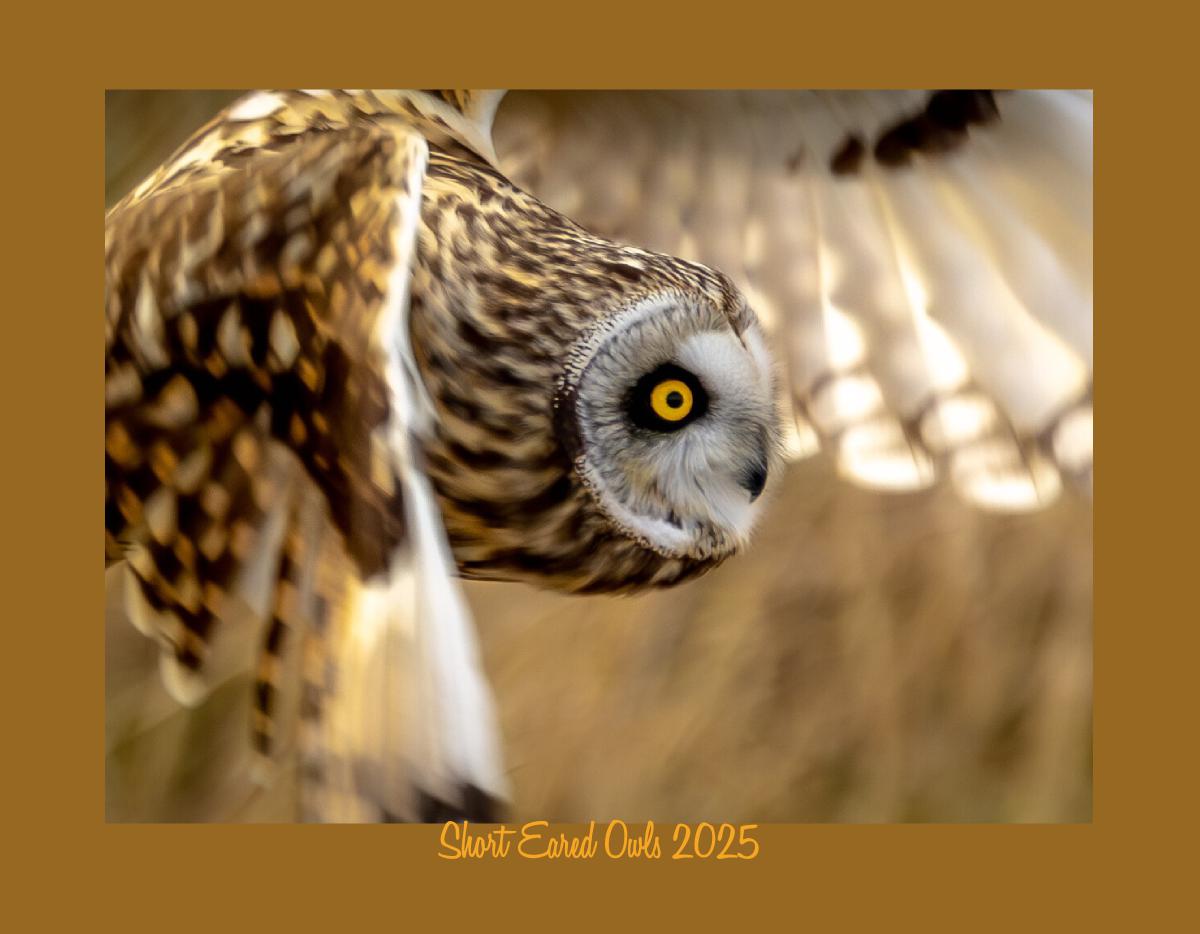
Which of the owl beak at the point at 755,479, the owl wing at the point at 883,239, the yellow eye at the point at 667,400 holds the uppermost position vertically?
the owl wing at the point at 883,239

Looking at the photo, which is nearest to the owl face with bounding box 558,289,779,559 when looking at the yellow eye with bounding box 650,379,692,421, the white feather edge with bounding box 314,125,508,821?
the yellow eye with bounding box 650,379,692,421

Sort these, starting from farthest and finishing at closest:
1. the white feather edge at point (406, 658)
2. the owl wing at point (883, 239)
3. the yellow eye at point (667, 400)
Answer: the owl wing at point (883, 239), the yellow eye at point (667, 400), the white feather edge at point (406, 658)

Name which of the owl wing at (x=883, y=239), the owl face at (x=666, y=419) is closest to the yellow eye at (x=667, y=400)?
the owl face at (x=666, y=419)

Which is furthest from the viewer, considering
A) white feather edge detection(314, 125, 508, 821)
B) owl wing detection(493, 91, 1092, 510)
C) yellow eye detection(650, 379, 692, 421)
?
owl wing detection(493, 91, 1092, 510)

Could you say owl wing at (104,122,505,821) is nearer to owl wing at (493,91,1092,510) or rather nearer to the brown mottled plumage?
the brown mottled plumage

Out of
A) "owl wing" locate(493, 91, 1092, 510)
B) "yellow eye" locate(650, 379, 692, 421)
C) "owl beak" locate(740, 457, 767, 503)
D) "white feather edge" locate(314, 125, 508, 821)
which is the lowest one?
"white feather edge" locate(314, 125, 508, 821)

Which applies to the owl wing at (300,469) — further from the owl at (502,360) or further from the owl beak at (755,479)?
the owl beak at (755,479)

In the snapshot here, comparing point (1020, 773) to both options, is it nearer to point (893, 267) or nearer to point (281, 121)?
point (893, 267)

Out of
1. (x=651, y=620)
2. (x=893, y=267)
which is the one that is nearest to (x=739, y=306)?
(x=893, y=267)
